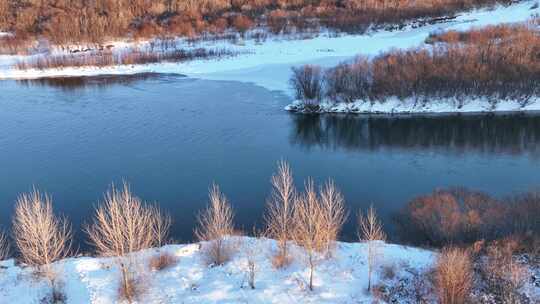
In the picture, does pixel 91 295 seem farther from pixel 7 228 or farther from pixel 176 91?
pixel 176 91

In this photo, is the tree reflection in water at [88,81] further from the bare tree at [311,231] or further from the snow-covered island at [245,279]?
the bare tree at [311,231]

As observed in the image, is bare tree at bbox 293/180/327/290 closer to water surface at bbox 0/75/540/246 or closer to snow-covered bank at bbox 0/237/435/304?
snow-covered bank at bbox 0/237/435/304

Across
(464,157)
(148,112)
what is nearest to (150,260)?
(464,157)

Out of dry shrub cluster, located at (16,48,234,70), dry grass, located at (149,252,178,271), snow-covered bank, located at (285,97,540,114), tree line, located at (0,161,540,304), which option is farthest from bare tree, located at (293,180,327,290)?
dry shrub cluster, located at (16,48,234,70)

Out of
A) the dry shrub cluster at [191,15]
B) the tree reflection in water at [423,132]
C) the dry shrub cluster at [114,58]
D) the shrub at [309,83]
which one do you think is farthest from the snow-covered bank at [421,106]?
the dry shrub cluster at [191,15]

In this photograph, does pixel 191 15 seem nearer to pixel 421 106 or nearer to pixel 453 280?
pixel 421 106

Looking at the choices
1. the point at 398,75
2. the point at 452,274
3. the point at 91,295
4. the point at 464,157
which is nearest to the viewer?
the point at 452,274
